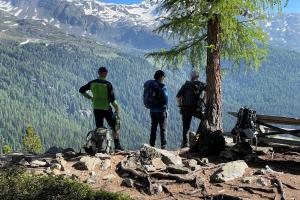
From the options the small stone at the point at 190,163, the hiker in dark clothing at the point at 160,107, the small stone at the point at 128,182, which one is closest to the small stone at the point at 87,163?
the small stone at the point at 128,182

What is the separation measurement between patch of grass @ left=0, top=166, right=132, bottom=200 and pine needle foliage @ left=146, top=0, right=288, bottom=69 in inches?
266

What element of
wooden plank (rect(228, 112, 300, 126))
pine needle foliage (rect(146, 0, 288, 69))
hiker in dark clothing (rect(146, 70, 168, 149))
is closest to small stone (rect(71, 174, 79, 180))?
hiker in dark clothing (rect(146, 70, 168, 149))

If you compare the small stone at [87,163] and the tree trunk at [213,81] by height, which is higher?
the tree trunk at [213,81]

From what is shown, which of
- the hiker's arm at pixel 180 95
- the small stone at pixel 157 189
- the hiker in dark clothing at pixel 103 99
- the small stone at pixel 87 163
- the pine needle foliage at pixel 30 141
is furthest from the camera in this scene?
the pine needle foliage at pixel 30 141

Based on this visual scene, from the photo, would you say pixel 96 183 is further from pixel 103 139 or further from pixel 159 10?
pixel 159 10

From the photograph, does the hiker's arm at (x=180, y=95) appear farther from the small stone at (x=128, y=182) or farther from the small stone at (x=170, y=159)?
the small stone at (x=128, y=182)

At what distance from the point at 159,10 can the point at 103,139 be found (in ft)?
17.2

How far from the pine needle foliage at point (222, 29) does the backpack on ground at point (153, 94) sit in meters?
1.44

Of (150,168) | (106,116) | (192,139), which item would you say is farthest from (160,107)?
(150,168)

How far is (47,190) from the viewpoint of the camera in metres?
10.1

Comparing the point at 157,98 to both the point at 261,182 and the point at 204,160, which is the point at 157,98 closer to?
the point at 204,160

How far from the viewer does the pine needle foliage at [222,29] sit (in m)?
14.4

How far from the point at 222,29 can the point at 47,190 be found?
844 centimetres

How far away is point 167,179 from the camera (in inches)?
455
